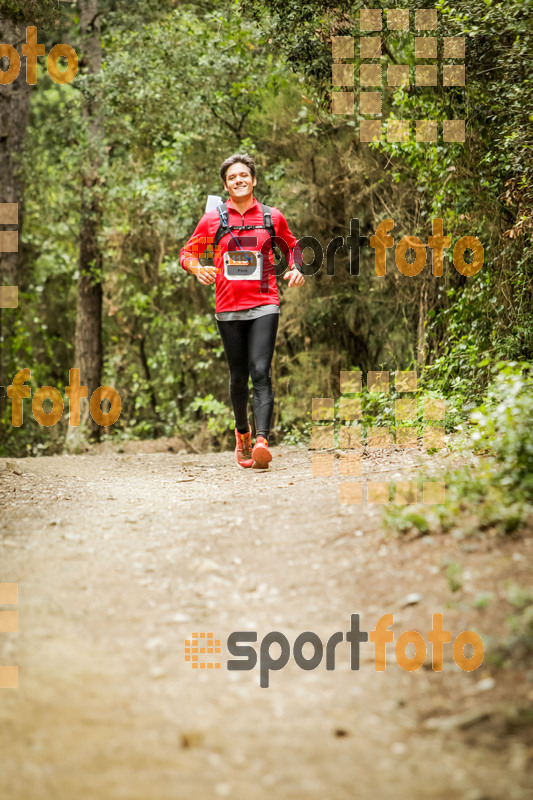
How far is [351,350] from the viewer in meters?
10.3

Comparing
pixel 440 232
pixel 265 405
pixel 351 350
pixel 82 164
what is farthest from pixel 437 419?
pixel 82 164

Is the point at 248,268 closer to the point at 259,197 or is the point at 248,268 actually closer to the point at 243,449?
the point at 243,449

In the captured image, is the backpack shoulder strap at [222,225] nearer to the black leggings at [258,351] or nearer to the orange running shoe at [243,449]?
the black leggings at [258,351]

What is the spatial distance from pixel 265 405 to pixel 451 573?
316cm

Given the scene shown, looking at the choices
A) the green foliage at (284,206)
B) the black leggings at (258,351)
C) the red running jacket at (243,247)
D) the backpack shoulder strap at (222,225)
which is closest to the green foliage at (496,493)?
the green foliage at (284,206)

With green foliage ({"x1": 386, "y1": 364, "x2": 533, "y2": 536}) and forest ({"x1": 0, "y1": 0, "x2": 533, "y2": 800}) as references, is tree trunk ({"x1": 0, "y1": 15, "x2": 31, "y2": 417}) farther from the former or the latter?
green foliage ({"x1": 386, "y1": 364, "x2": 533, "y2": 536})

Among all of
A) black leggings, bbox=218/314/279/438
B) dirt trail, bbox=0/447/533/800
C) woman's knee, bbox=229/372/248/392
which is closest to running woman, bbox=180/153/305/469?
black leggings, bbox=218/314/279/438

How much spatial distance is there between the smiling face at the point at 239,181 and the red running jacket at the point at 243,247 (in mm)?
125

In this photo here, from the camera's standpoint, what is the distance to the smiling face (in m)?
Result: 6.08

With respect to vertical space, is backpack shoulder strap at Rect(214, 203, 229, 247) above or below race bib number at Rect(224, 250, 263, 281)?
above

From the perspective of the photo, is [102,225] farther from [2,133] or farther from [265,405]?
[265,405]

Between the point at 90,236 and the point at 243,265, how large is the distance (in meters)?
7.70

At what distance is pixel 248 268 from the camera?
6.09 meters

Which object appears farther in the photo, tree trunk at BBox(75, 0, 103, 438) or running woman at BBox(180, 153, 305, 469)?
tree trunk at BBox(75, 0, 103, 438)
